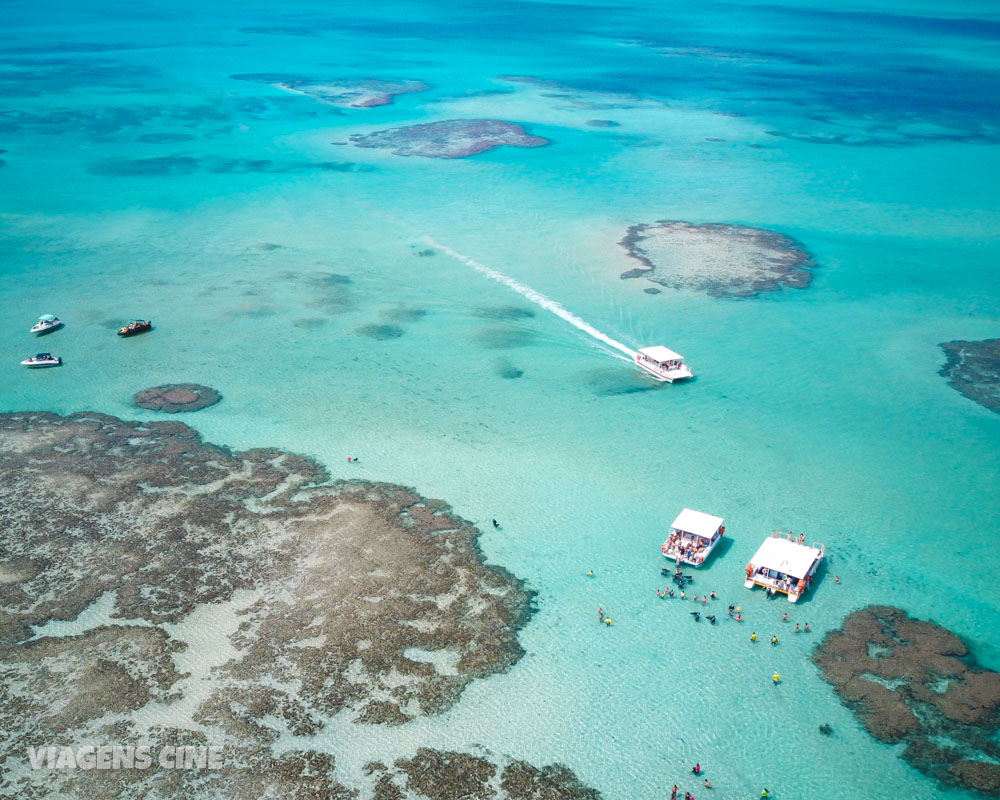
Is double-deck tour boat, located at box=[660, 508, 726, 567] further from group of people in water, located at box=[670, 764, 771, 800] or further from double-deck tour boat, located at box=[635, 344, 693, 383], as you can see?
double-deck tour boat, located at box=[635, 344, 693, 383]

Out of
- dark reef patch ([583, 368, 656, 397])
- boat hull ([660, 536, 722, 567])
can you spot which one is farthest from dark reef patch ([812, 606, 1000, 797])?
dark reef patch ([583, 368, 656, 397])

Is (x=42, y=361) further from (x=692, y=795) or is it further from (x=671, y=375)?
(x=692, y=795)

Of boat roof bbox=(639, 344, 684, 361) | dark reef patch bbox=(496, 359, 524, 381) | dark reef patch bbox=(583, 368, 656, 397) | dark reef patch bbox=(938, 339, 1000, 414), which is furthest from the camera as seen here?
dark reef patch bbox=(496, 359, 524, 381)

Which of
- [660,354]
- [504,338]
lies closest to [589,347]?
[660,354]

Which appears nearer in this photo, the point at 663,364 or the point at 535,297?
the point at 663,364

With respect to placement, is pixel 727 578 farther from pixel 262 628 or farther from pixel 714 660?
pixel 262 628

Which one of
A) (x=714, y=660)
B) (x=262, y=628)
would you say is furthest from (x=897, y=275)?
(x=262, y=628)
